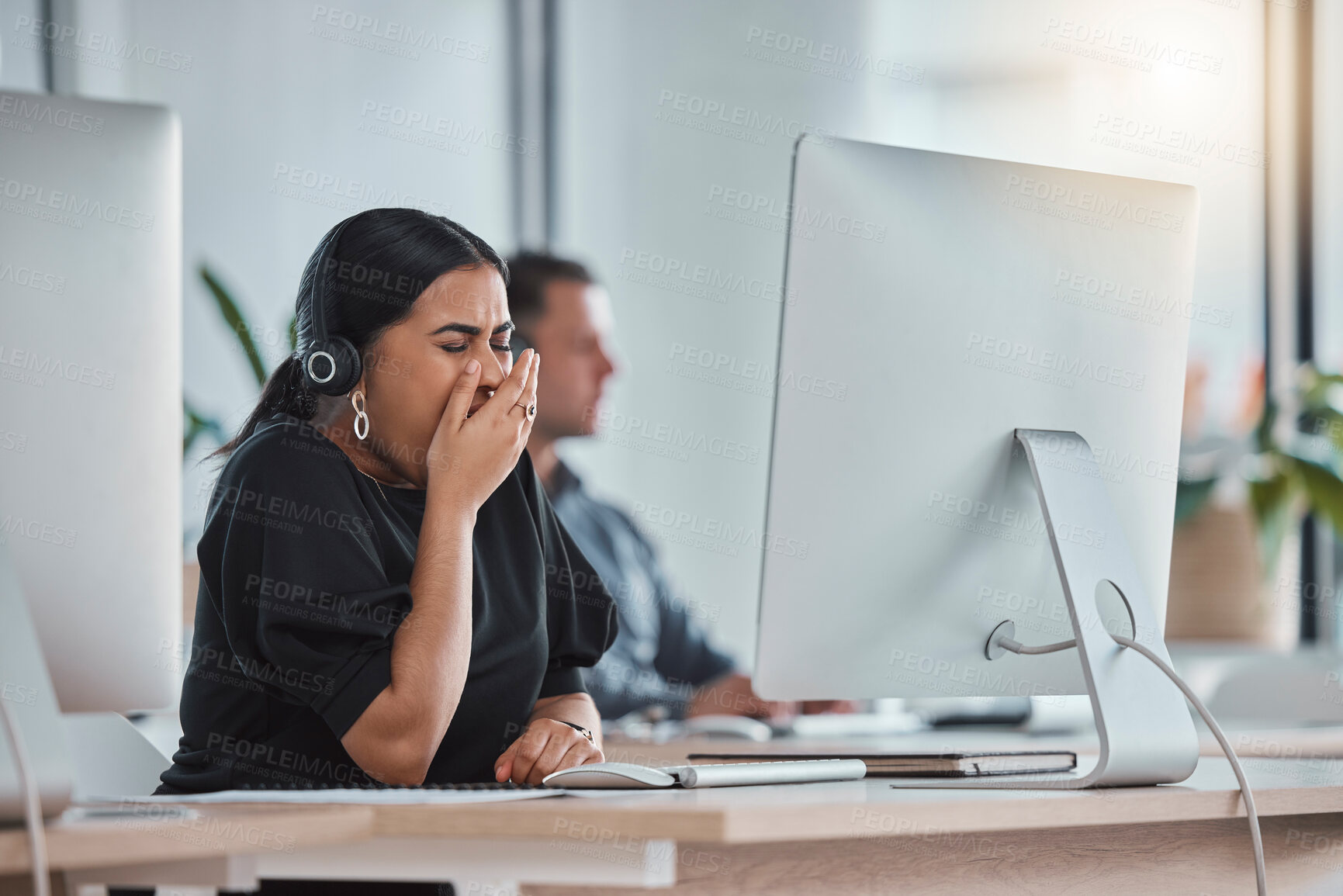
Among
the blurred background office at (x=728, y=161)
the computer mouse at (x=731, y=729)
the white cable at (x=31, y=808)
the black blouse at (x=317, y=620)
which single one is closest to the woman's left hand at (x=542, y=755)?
the black blouse at (x=317, y=620)

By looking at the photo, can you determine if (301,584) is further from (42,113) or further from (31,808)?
(42,113)

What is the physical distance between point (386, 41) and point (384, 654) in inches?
106

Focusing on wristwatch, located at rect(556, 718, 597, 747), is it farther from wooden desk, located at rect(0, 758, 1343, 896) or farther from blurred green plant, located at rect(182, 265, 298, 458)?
blurred green plant, located at rect(182, 265, 298, 458)

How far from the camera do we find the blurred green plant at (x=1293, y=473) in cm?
294

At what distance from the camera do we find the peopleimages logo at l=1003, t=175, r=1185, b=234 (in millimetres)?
1076

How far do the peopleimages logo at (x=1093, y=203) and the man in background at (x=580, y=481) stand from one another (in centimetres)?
157

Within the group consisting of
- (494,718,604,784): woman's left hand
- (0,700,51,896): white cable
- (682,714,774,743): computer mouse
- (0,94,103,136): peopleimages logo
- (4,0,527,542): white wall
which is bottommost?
(682,714,774,743): computer mouse

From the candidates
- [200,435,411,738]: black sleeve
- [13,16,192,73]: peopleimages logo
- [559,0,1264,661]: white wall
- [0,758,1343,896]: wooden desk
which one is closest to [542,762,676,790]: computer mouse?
[0,758,1343,896]: wooden desk

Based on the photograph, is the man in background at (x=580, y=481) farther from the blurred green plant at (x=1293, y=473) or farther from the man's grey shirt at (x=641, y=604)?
the blurred green plant at (x=1293, y=473)

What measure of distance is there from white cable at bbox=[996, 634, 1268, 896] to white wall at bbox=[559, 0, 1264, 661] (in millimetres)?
2150

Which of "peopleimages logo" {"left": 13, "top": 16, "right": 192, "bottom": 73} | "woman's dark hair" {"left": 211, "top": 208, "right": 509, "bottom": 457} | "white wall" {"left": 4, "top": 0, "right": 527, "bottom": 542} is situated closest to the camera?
"woman's dark hair" {"left": 211, "top": 208, "right": 509, "bottom": 457}

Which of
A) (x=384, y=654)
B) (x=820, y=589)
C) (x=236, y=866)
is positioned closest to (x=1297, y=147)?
(x=820, y=589)

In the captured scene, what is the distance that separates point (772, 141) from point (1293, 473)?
159cm

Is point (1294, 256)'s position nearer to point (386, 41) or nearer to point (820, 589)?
point (386, 41)
